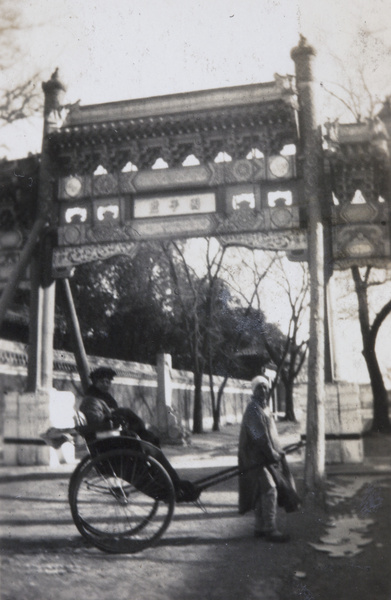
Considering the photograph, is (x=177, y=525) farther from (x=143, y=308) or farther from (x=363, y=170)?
(x=143, y=308)

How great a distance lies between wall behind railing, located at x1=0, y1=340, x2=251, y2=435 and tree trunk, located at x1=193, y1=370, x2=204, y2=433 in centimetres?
22

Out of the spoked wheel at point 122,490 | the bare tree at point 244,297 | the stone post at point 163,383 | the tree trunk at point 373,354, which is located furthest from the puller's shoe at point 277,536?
the stone post at point 163,383

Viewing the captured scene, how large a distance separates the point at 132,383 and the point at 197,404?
251 cm

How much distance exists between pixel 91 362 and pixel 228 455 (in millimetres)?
3571

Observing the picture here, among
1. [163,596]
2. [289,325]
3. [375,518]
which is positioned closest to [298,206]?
[289,325]

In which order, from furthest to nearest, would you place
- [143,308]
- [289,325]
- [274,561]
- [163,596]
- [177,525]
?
[143,308], [289,325], [177,525], [274,561], [163,596]

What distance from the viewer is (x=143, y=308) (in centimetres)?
998

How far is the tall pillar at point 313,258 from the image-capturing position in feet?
18.4

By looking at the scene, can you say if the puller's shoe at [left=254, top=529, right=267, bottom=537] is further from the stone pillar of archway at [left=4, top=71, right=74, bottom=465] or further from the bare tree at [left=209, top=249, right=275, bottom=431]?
the stone pillar of archway at [left=4, top=71, right=74, bottom=465]

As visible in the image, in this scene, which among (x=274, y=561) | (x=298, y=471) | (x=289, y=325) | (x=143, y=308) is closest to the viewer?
(x=274, y=561)

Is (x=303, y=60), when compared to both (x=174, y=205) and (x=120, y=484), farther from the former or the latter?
(x=120, y=484)

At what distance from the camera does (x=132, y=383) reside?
10945mm

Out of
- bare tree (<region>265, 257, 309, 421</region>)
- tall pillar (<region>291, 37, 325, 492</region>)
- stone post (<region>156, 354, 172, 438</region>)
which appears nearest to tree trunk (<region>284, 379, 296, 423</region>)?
bare tree (<region>265, 257, 309, 421</region>)

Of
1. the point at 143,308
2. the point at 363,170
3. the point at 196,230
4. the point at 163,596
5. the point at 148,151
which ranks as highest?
the point at 148,151
